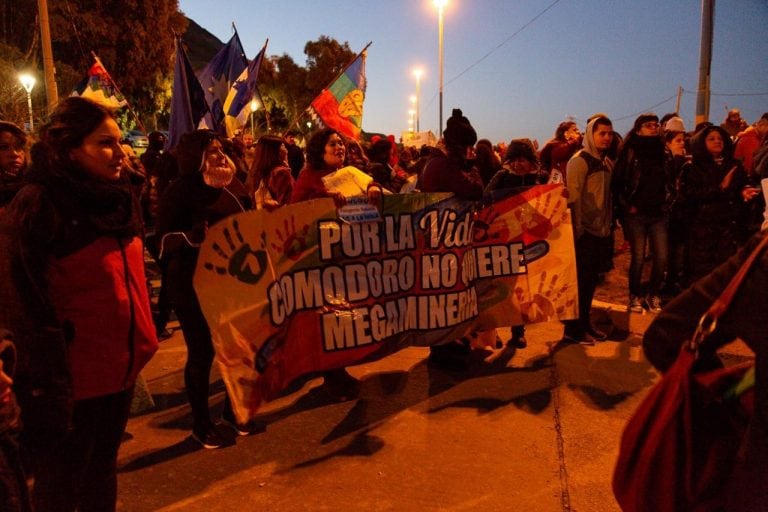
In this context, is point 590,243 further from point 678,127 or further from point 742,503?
point 742,503

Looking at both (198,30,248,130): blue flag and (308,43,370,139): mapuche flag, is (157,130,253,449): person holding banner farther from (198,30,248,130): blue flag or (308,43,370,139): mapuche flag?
(308,43,370,139): mapuche flag

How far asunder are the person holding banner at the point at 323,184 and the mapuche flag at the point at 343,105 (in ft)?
9.42

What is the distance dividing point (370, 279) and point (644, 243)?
130 inches

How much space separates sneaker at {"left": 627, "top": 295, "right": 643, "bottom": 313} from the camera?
6203mm

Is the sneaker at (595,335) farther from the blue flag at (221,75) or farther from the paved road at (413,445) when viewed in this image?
the blue flag at (221,75)

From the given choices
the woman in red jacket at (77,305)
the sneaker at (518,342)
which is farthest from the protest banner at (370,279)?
the woman in red jacket at (77,305)

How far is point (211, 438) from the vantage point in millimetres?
3828

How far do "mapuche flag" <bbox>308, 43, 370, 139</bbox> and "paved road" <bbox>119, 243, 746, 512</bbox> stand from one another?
11.2 ft

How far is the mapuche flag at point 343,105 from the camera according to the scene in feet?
25.0

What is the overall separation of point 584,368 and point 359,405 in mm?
1894

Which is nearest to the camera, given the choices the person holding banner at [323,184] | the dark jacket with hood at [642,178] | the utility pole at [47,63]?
the person holding banner at [323,184]

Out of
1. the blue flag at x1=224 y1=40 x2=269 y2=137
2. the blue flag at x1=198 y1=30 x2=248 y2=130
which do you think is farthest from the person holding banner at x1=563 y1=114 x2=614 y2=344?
the blue flag at x1=198 y1=30 x2=248 y2=130

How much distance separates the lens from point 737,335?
4.86ft

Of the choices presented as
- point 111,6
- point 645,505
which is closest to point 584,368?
point 645,505
